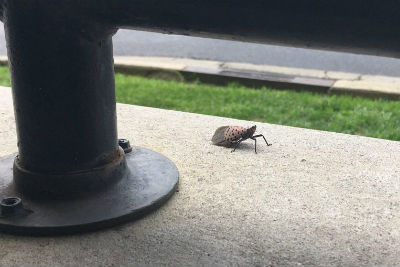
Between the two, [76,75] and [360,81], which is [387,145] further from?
[360,81]

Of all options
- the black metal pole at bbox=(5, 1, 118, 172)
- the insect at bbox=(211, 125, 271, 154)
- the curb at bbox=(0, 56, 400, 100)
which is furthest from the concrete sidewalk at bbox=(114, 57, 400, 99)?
the black metal pole at bbox=(5, 1, 118, 172)

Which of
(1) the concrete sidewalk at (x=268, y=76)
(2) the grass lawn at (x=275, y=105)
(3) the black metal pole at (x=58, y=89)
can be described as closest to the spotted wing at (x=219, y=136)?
(3) the black metal pole at (x=58, y=89)

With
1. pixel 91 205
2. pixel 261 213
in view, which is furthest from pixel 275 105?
pixel 91 205

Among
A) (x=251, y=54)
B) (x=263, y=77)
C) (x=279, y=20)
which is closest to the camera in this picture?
(x=279, y=20)

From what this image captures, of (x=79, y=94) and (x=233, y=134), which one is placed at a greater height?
(x=79, y=94)

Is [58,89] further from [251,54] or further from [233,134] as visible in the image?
[251,54]

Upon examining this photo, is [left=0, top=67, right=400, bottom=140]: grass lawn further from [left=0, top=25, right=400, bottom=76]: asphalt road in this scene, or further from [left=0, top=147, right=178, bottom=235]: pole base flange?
[left=0, top=147, right=178, bottom=235]: pole base flange

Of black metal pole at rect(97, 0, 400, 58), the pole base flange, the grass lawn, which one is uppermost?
black metal pole at rect(97, 0, 400, 58)

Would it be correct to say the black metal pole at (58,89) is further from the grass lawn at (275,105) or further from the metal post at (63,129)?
the grass lawn at (275,105)
